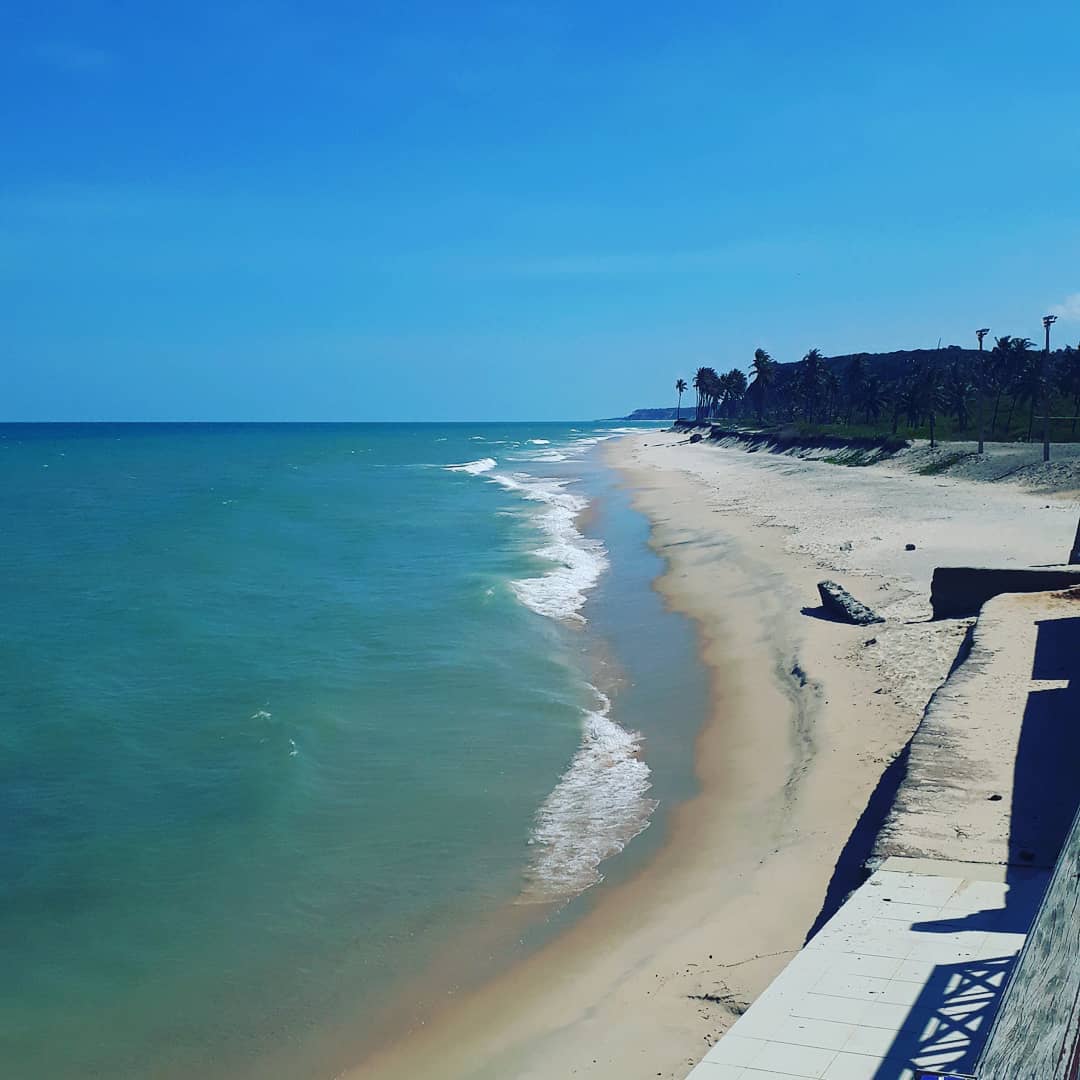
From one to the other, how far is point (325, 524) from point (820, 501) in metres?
21.4

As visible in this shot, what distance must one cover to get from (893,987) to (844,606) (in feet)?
47.2

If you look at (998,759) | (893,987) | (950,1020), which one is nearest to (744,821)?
(998,759)

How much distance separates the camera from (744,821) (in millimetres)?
12102

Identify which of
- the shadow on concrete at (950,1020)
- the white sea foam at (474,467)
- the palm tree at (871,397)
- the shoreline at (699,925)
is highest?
the palm tree at (871,397)

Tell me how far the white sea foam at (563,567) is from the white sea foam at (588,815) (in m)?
8.96

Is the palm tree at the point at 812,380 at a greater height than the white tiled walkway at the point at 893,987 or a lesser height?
greater

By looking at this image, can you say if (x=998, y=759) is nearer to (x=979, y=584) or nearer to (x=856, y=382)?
(x=979, y=584)

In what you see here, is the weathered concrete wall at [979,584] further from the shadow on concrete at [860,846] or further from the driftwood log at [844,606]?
the shadow on concrete at [860,846]

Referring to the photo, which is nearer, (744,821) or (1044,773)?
(1044,773)

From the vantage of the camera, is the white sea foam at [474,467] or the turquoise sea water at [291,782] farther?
the white sea foam at [474,467]

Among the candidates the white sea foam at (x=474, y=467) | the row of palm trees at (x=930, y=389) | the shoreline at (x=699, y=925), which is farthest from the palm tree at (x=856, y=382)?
the shoreline at (x=699, y=925)

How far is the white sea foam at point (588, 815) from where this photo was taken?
1118 centimetres

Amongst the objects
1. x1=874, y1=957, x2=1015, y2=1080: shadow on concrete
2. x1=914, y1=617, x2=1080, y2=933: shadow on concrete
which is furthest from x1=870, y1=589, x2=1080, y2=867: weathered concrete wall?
x1=874, y1=957, x2=1015, y2=1080: shadow on concrete

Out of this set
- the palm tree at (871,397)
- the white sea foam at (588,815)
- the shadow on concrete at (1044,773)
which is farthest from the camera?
the palm tree at (871,397)
